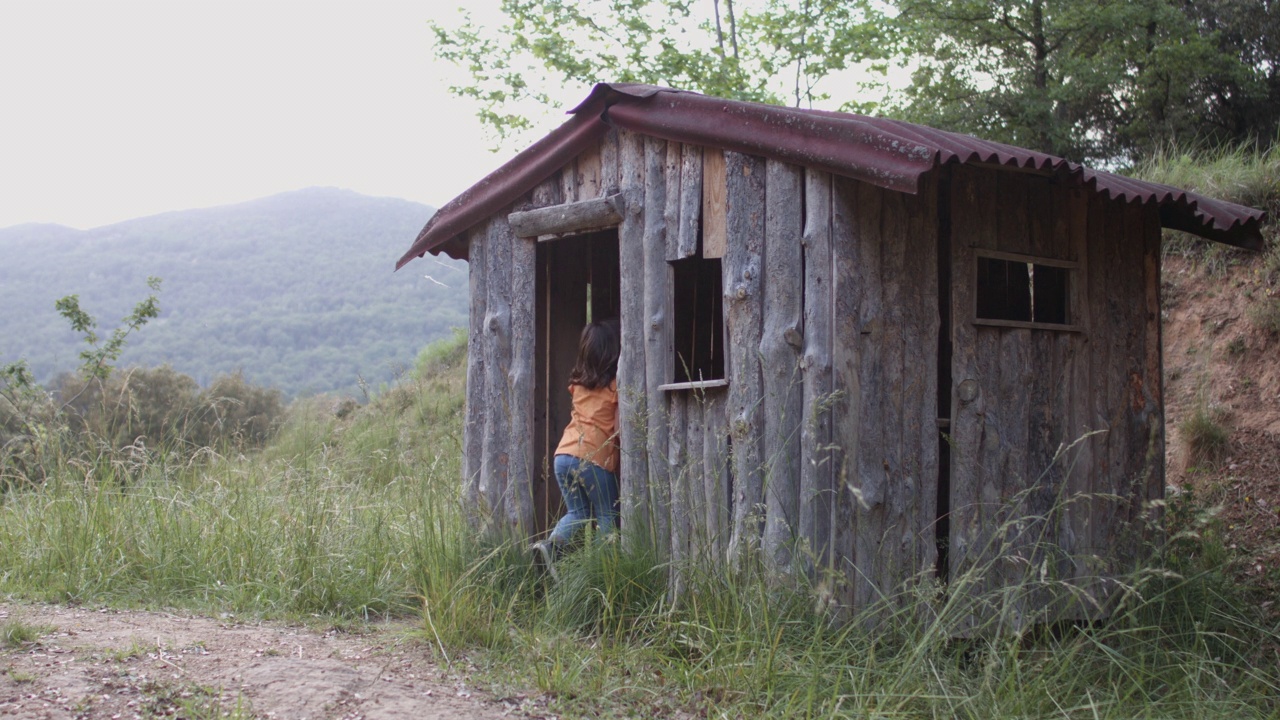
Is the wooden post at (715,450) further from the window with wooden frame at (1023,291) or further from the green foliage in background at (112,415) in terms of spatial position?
the green foliage in background at (112,415)

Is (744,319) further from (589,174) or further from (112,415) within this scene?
(112,415)

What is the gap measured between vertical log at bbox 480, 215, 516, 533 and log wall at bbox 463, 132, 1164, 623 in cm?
20

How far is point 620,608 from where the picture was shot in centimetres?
534

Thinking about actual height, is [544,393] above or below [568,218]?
below

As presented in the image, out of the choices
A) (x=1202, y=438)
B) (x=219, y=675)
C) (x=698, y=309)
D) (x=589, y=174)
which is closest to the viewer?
(x=219, y=675)

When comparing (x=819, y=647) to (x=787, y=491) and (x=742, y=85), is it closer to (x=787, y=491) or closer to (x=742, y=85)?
(x=787, y=491)

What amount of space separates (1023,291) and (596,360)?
2834 mm

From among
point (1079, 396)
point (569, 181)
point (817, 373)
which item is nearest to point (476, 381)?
point (569, 181)

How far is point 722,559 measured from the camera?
15.1ft

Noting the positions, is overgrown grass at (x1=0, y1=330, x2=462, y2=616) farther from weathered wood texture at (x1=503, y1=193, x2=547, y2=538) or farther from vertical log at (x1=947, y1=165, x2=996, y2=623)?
vertical log at (x1=947, y1=165, x2=996, y2=623)

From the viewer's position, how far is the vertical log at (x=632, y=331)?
233 inches

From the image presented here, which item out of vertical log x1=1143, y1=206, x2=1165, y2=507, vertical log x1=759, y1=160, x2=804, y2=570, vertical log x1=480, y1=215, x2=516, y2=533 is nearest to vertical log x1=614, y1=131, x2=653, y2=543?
vertical log x1=759, y1=160, x2=804, y2=570

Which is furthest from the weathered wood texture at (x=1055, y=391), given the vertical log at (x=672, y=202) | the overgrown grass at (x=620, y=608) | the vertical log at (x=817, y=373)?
the vertical log at (x=672, y=202)

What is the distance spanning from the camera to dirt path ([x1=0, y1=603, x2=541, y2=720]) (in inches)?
160
